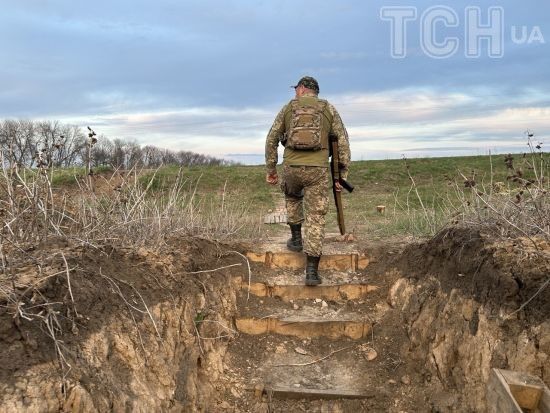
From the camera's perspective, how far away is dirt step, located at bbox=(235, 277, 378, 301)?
565 cm

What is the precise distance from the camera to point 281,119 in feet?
19.2

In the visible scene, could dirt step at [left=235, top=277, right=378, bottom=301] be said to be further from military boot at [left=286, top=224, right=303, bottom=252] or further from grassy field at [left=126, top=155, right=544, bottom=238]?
grassy field at [left=126, top=155, right=544, bottom=238]

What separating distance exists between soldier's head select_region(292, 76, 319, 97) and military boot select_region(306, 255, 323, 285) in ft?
6.29

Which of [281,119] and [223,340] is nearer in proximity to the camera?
[223,340]

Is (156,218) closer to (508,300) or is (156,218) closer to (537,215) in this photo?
(508,300)

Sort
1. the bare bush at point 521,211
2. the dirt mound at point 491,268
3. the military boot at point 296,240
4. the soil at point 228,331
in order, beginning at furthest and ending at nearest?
the military boot at point 296,240, the bare bush at point 521,211, the dirt mound at point 491,268, the soil at point 228,331

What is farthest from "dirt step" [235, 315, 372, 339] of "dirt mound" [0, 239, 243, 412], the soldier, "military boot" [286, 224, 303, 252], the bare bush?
the bare bush

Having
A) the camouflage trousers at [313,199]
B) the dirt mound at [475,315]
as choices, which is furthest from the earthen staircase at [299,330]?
the dirt mound at [475,315]

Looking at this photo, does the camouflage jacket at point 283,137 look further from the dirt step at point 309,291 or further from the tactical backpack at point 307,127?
the dirt step at point 309,291

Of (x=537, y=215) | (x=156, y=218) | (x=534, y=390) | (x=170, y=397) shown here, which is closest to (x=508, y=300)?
(x=534, y=390)

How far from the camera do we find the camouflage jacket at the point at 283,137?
5.73 meters

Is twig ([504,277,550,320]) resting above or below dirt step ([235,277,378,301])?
above

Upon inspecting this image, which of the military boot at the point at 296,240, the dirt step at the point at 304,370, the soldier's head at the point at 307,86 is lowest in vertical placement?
the dirt step at the point at 304,370

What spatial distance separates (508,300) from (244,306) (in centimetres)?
276
